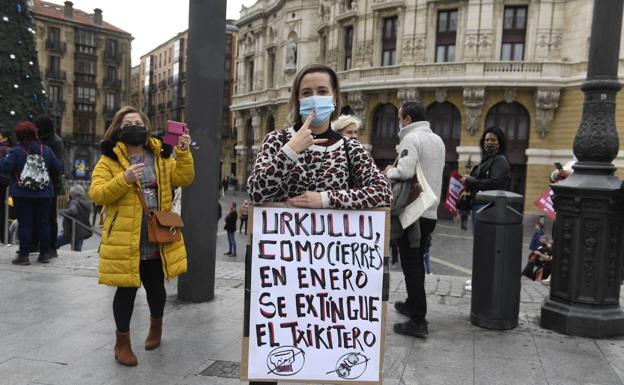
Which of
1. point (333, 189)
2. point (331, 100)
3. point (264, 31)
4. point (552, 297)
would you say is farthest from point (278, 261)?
point (264, 31)

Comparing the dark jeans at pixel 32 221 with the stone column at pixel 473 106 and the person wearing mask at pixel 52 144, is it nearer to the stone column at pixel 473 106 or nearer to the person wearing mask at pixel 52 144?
the person wearing mask at pixel 52 144

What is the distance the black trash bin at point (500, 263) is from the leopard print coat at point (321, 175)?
234 centimetres

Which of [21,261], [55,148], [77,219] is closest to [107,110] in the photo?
[77,219]

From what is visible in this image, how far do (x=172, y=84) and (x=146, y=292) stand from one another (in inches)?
2917

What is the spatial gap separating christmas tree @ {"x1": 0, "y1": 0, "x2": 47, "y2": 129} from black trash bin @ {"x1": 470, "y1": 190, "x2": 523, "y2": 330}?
420 inches

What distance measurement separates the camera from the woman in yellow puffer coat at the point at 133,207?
3.50m

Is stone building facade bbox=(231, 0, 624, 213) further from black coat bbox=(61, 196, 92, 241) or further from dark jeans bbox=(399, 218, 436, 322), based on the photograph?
dark jeans bbox=(399, 218, 436, 322)

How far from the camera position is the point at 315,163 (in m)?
2.60

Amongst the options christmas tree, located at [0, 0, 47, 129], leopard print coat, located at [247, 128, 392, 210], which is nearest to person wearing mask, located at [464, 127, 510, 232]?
leopard print coat, located at [247, 128, 392, 210]

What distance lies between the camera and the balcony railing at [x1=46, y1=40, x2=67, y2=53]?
58888 mm

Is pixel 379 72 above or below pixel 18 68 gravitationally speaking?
above

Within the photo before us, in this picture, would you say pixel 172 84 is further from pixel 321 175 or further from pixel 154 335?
pixel 321 175

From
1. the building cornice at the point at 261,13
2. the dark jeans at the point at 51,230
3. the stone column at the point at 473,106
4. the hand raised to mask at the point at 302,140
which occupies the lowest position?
the dark jeans at the point at 51,230

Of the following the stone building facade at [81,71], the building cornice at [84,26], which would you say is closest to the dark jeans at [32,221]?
the stone building facade at [81,71]
